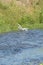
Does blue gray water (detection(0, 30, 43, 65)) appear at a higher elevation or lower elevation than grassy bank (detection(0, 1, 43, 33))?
lower

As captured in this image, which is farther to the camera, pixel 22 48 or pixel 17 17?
pixel 17 17

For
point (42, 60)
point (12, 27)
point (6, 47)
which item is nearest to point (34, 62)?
point (42, 60)

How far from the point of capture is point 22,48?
19.9 m

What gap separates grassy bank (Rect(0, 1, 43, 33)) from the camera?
28927mm

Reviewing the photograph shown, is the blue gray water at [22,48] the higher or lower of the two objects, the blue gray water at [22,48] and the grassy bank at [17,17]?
the lower

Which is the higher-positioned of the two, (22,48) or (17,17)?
(17,17)

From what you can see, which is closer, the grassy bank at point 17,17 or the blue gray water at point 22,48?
the blue gray water at point 22,48

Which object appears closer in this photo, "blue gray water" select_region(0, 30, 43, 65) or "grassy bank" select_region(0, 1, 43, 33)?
"blue gray water" select_region(0, 30, 43, 65)

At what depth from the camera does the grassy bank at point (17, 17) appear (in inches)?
1139

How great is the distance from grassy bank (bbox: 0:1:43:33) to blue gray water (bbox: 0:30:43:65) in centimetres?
209

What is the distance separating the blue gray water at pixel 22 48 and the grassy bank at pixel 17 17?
6.85 feet

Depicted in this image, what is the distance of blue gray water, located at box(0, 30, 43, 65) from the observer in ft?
53.3

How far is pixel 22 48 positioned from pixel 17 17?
11556mm

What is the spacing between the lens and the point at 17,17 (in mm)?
31156
